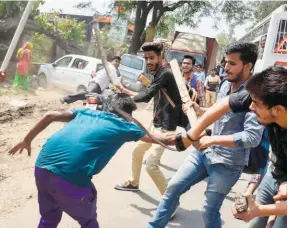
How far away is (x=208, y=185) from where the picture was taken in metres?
2.84

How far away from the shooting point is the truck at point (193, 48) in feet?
58.5

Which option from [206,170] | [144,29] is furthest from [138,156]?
[144,29]

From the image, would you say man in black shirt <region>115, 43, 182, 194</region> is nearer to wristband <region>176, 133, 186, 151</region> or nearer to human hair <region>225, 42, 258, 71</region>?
human hair <region>225, 42, 258, 71</region>

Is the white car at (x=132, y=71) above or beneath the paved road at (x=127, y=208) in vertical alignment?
above

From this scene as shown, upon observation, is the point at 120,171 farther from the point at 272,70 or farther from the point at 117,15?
the point at 117,15

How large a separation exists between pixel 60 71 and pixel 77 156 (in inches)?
426

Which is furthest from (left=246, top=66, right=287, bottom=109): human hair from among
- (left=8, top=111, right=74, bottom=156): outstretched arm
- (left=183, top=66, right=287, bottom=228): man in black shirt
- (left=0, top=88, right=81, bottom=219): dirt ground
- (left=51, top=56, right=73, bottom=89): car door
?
(left=51, top=56, right=73, bottom=89): car door

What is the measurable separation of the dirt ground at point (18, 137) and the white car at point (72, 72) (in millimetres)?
492

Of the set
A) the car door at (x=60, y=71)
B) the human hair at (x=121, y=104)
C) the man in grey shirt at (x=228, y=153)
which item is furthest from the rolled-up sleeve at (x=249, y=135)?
the car door at (x=60, y=71)

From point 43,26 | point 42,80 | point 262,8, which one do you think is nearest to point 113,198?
point 42,80

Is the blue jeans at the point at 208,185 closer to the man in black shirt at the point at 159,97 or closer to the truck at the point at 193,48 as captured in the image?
the man in black shirt at the point at 159,97

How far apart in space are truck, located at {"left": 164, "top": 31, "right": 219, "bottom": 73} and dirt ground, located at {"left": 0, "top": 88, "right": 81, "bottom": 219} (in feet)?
22.4

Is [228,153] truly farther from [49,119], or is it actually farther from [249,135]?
[49,119]

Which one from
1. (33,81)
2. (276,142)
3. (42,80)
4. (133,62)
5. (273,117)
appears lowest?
(33,81)
